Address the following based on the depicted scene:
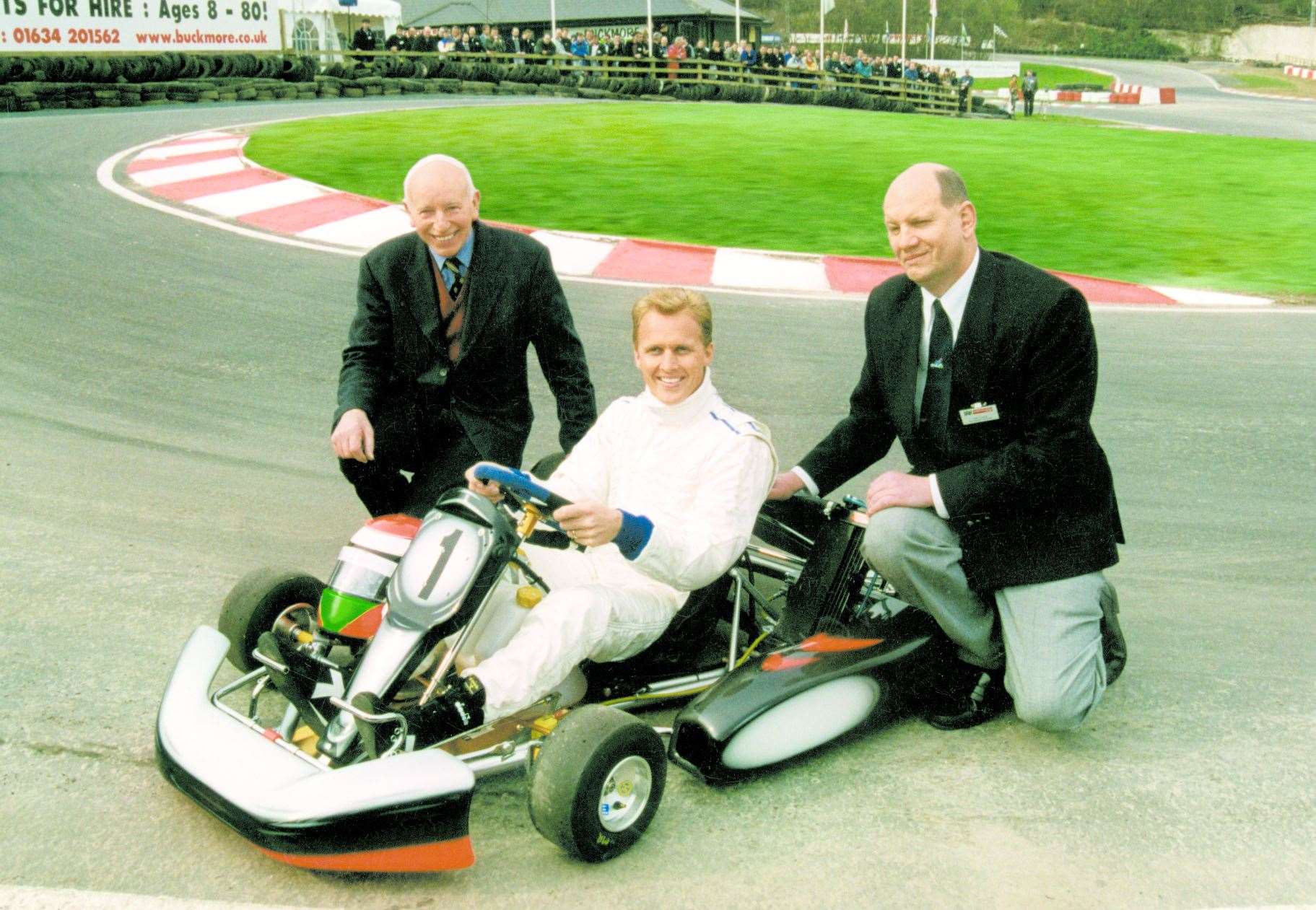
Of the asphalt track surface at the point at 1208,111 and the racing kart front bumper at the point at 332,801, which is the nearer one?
the racing kart front bumper at the point at 332,801

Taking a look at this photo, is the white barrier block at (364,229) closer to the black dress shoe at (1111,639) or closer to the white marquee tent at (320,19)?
the black dress shoe at (1111,639)

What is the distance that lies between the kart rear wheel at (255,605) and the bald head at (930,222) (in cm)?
175

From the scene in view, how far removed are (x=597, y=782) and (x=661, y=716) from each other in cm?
74

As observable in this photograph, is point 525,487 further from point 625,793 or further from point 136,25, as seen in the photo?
point 136,25

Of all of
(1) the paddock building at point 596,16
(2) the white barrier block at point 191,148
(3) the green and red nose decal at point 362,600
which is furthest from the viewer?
(1) the paddock building at point 596,16

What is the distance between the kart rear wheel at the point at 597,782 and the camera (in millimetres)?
2654

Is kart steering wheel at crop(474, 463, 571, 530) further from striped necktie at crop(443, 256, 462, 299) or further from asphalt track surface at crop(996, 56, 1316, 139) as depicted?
asphalt track surface at crop(996, 56, 1316, 139)

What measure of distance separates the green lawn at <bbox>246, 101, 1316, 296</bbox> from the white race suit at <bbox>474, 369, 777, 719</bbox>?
641cm

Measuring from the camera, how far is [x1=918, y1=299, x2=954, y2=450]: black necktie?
337cm

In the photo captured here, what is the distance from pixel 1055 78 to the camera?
61.4 metres

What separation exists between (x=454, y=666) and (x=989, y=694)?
1.41m

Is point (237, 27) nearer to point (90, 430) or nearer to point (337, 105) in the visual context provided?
point (337, 105)

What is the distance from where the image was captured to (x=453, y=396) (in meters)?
4.04

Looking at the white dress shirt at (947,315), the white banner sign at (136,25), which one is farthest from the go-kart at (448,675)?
the white banner sign at (136,25)
